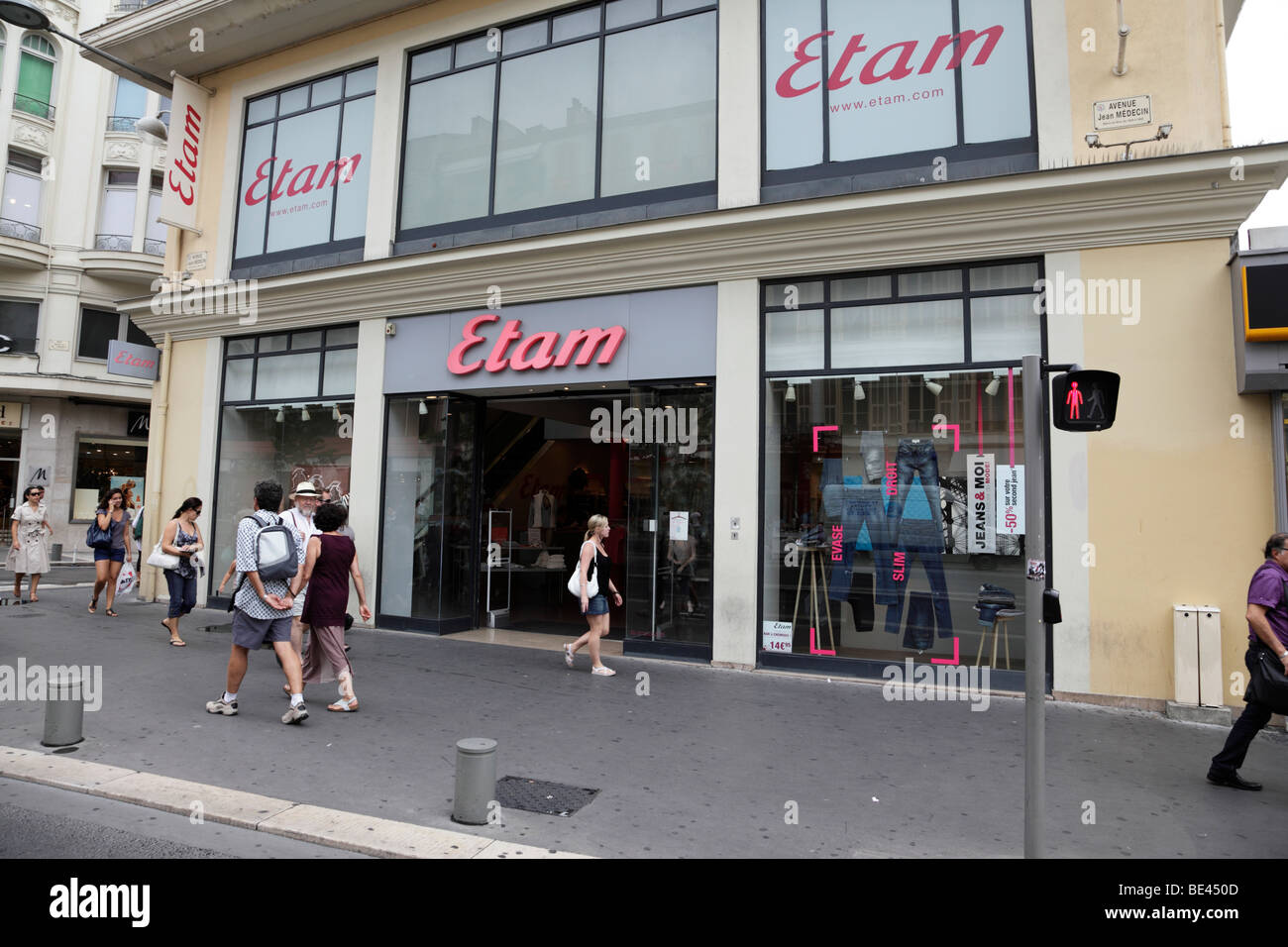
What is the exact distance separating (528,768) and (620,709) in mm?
1808

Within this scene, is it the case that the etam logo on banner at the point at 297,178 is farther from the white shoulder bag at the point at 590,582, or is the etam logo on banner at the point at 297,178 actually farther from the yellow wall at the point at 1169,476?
the yellow wall at the point at 1169,476

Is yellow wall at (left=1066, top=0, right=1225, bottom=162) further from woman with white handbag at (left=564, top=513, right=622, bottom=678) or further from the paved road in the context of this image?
the paved road

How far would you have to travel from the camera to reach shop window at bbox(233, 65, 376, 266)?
40.9 ft

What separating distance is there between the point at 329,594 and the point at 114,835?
8.89ft

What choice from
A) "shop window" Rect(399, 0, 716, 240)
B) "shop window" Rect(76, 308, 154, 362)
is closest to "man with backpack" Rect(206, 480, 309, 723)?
"shop window" Rect(399, 0, 716, 240)

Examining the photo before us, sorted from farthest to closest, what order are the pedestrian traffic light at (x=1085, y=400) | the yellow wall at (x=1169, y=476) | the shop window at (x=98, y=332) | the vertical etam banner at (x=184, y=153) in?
the shop window at (x=98, y=332)
the vertical etam banner at (x=184, y=153)
the yellow wall at (x=1169, y=476)
the pedestrian traffic light at (x=1085, y=400)

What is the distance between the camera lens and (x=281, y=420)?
43.0 ft

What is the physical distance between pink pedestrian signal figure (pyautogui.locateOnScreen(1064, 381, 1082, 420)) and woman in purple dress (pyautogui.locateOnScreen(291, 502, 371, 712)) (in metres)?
5.70

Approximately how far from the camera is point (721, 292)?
9391 millimetres

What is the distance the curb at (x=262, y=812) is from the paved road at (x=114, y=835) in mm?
55

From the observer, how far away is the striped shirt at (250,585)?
21.8 feet

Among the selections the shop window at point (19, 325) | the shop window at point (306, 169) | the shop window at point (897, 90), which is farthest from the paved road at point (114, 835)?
the shop window at point (19, 325)
